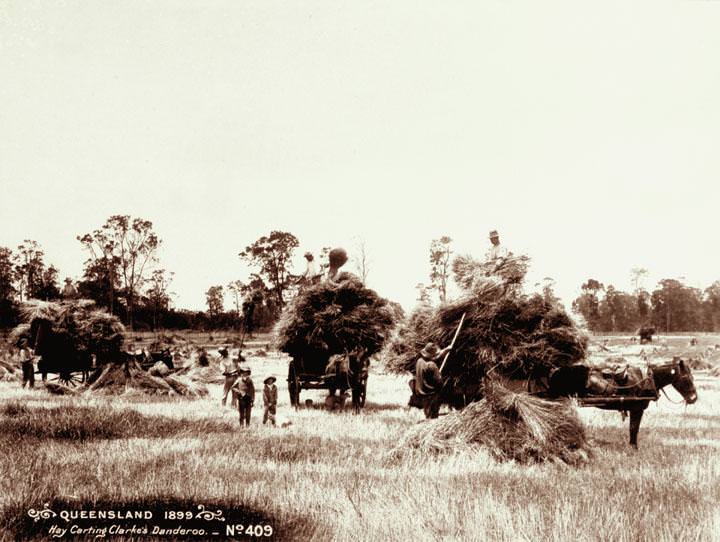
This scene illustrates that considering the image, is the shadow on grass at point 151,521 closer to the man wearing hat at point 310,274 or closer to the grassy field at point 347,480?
the grassy field at point 347,480

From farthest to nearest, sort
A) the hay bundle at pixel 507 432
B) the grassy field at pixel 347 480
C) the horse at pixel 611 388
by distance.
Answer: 1. the horse at pixel 611 388
2. the hay bundle at pixel 507 432
3. the grassy field at pixel 347 480

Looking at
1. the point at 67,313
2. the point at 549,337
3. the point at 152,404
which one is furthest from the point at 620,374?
the point at 67,313

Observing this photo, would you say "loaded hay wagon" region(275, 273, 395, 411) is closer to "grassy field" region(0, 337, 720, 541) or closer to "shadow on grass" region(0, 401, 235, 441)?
"grassy field" region(0, 337, 720, 541)

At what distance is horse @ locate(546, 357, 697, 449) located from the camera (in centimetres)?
945

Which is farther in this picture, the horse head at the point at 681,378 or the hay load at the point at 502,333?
the horse head at the point at 681,378

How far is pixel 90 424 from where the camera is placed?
9.78 metres

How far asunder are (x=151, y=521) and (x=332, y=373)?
361 inches

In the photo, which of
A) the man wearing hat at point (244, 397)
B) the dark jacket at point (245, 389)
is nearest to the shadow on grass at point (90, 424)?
the man wearing hat at point (244, 397)

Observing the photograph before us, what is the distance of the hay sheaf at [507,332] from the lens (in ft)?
30.5

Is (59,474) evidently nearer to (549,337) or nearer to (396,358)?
(396,358)

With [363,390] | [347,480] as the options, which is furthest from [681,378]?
[347,480]

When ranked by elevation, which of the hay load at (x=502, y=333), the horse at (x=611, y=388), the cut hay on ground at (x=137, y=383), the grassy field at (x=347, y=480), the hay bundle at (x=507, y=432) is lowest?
the cut hay on ground at (x=137, y=383)

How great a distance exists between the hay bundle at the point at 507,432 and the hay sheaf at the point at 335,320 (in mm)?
5520

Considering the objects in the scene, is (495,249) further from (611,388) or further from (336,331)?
(336,331)
